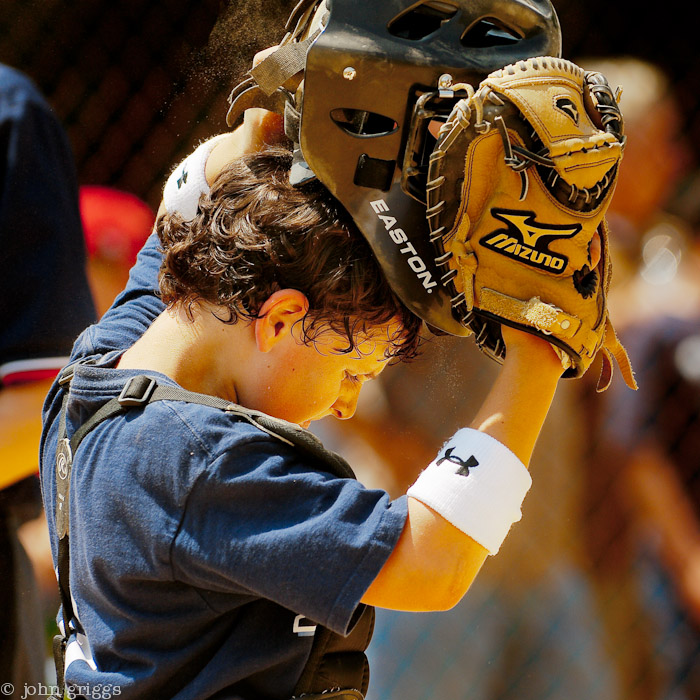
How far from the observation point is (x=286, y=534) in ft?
2.66

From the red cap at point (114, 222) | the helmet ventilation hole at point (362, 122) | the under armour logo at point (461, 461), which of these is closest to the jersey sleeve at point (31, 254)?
the red cap at point (114, 222)

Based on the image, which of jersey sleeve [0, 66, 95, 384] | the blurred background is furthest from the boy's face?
the blurred background

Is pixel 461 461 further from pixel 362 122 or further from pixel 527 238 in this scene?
pixel 362 122

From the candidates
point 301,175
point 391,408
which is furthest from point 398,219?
point 391,408

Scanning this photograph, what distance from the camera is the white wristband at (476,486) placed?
33.8 inches

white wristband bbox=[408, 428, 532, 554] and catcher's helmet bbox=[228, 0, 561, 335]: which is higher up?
catcher's helmet bbox=[228, 0, 561, 335]

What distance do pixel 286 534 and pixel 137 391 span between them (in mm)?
230

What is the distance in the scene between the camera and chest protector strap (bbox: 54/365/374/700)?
2.88 ft

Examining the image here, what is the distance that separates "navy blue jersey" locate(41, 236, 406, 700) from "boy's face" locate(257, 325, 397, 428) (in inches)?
4.5

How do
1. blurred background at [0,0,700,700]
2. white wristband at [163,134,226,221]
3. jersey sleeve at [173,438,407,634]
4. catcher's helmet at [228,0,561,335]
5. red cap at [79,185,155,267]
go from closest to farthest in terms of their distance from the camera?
jersey sleeve at [173,438,407,634] → catcher's helmet at [228,0,561,335] → white wristband at [163,134,226,221] → red cap at [79,185,155,267] → blurred background at [0,0,700,700]

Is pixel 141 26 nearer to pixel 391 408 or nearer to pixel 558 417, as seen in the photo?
pixel 391 408

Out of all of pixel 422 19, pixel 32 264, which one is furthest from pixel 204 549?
pixel 32 264

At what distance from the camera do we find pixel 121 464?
2.87 ft

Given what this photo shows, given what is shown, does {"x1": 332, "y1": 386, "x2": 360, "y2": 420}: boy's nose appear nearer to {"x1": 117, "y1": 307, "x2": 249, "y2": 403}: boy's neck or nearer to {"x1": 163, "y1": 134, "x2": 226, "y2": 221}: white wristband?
{"x1": 117, "y1": 307, "x2": 249, "y2": 403}: boy's neck
